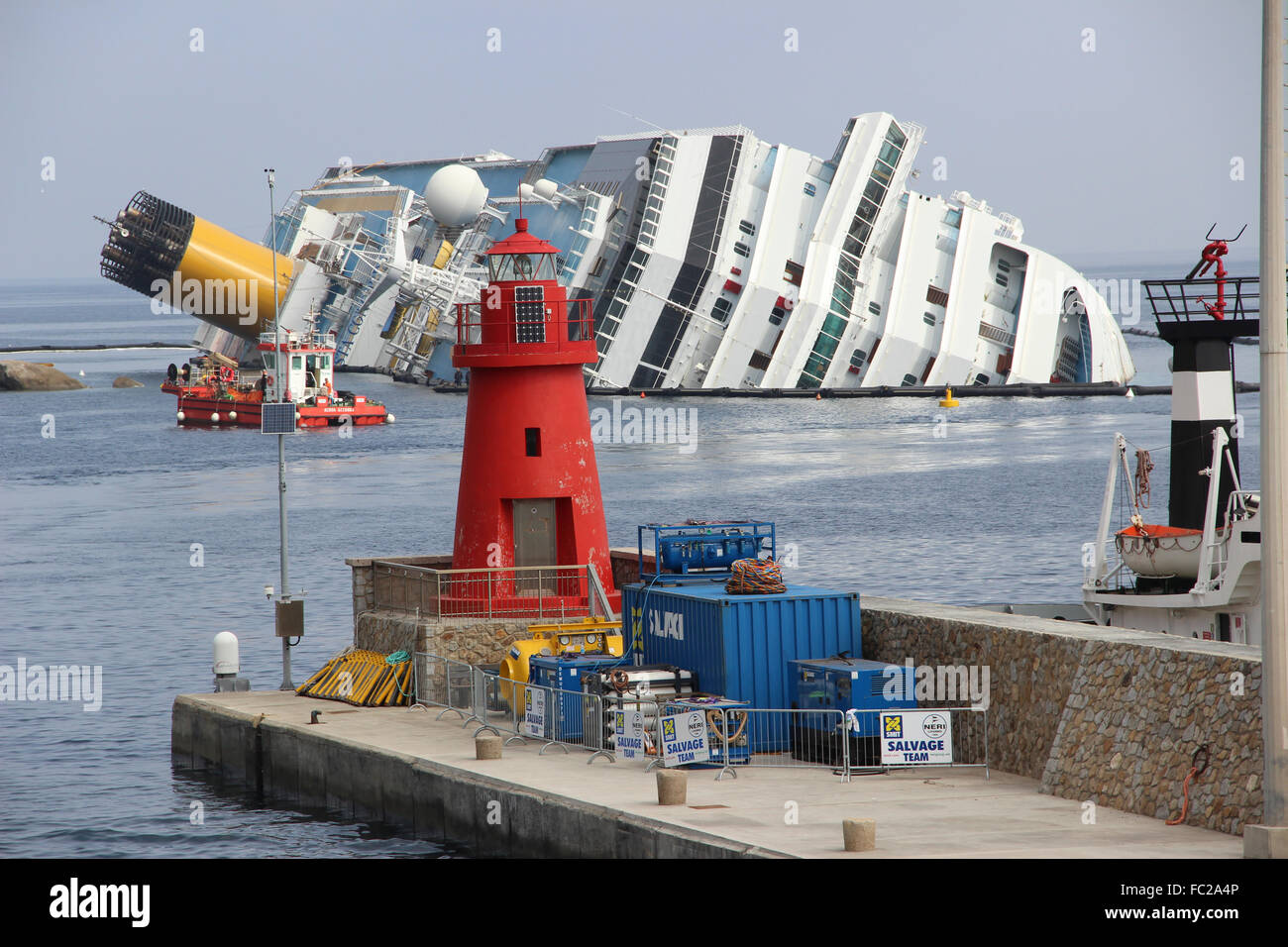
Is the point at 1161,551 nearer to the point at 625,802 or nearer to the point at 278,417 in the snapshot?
the point at 625,802

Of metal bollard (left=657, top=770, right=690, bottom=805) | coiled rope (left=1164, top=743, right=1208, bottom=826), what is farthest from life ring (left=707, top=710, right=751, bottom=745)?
coiled rope (left=1164, top=743, right=1208, bottom=826)

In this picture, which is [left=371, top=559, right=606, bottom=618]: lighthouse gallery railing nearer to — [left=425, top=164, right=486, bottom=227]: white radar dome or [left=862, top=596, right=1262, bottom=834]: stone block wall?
[left=862, top=596, right=1262, bottom=834]: stone block wall

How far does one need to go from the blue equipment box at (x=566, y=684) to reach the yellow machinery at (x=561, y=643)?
66cm

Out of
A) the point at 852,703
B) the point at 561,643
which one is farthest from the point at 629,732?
the point at 561,643

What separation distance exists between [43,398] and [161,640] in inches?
3651

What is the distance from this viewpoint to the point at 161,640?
3588 centimetres

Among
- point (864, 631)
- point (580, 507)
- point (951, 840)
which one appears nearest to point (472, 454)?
point (580, 507)

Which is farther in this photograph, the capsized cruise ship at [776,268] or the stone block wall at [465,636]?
the capsized cruise ship at [776,268]

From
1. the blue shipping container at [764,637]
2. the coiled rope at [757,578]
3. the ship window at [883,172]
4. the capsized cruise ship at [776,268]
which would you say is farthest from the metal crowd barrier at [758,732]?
the ship window at [883,172]

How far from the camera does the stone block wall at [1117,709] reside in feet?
44.1

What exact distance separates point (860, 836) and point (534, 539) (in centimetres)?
1036

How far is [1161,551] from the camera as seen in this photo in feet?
68.5

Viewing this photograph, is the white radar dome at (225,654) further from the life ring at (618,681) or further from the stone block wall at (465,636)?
the life ring at (618,681)
